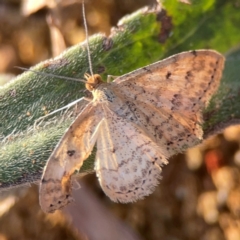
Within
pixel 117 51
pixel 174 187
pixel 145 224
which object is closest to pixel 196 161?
pixel 174 187

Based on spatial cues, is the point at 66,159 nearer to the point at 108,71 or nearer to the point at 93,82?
the point at 93,82

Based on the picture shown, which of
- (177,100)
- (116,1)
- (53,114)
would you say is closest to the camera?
(177,100)

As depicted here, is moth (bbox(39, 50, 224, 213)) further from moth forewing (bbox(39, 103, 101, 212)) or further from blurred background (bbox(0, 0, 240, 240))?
blurred background (bbox(0, 0, 240, 240))

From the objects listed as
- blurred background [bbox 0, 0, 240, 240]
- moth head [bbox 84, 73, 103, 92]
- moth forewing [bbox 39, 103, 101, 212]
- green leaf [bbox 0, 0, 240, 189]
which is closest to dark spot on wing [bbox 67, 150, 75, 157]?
moth forewing [bbox 39, 103, 101, 212]

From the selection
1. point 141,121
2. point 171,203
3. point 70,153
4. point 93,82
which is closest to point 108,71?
point 93,82

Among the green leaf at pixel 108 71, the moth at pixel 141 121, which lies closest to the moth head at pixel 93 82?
the moth at pixel 141 121

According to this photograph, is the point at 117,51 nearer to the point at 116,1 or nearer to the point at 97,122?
the point at 97,122
